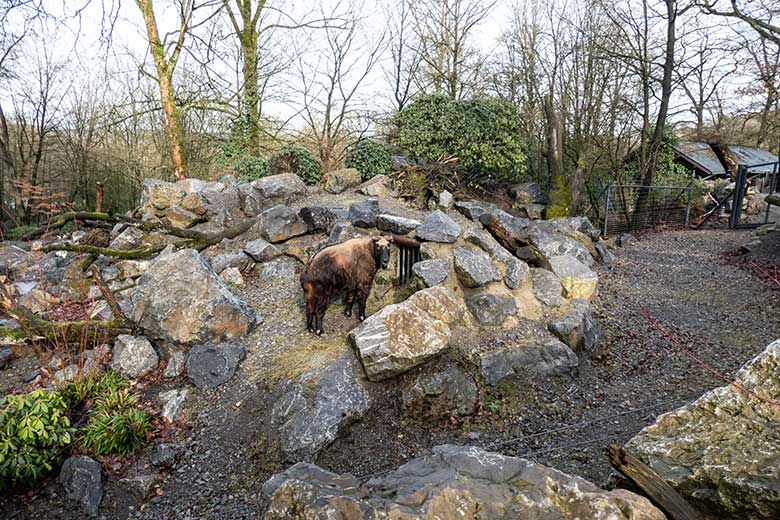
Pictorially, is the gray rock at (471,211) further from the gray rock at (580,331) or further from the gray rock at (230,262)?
the gray rock at (230,262)

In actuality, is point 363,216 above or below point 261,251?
above

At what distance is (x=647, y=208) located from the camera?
1297 centimetres

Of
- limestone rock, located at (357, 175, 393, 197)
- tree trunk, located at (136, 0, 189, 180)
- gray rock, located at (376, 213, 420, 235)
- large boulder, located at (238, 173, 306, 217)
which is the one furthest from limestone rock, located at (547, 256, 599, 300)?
tree trunk, located at (136, 0, 189, 180)

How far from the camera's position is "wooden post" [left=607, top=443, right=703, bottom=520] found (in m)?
2.00

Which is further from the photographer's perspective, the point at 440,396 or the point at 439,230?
the point at 439,230

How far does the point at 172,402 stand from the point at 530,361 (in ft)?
13.9

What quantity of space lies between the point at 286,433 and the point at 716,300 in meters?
7.46

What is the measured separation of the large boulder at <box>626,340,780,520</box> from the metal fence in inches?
414

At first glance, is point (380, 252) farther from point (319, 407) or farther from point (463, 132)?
point (463, 132)

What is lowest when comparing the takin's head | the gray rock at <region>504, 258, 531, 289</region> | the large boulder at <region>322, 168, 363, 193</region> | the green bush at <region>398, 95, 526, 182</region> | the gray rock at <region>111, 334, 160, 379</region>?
the gray rock at <region>111, 334, 160, 379</region>

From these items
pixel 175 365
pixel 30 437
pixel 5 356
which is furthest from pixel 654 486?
pixel 5 356

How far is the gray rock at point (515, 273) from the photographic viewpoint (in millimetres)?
6293

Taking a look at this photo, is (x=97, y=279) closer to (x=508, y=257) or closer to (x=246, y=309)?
(x=246, y=309)

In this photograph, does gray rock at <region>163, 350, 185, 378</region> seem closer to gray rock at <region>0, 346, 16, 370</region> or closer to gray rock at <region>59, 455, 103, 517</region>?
gray rock at <region>59, 455, 103, 517</region>
